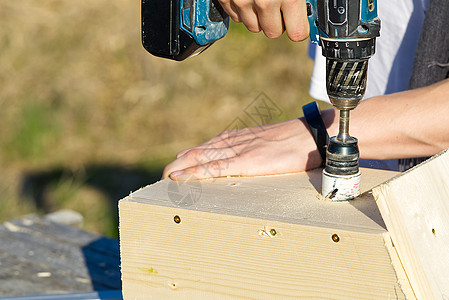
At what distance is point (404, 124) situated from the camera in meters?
1.58

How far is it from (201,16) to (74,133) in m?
3.05

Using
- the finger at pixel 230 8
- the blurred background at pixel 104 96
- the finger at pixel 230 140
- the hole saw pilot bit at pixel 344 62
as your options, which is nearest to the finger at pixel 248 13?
the finger at pixel 230 8

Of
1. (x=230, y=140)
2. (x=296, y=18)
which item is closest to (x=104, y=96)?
(x=230, y=140)

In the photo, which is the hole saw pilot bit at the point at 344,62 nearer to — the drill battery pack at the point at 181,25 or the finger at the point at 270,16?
the finger at the point at 270,16

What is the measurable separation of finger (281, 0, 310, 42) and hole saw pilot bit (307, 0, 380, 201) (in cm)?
1

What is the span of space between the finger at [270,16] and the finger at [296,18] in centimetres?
2

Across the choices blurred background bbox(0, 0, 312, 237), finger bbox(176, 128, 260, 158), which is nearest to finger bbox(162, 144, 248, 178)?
finger bbox(176, 128, 260, 158)

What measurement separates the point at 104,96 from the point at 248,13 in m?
3.45

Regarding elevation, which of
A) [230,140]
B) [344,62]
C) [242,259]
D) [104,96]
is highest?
[344,62]

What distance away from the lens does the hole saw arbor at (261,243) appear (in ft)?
4.02

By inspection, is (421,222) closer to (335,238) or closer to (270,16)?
(335,238)

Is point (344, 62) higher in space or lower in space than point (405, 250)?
higher

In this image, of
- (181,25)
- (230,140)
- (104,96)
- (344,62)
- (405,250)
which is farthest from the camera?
(104,96)

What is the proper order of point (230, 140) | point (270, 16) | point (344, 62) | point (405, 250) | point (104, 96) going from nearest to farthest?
1. point (405, 250)
2. point (344, 62)
3. point (270, 16)
4. point (230, 140)
5. point (104, 96)
